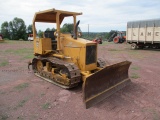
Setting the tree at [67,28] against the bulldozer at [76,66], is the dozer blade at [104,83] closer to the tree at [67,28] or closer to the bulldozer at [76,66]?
the bulldozer at [76,66]

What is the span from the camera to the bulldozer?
A: 15.4 ft

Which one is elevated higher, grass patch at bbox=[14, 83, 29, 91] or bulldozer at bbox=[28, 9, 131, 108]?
bulldozer at bbox=[28, 9, 131, 108]

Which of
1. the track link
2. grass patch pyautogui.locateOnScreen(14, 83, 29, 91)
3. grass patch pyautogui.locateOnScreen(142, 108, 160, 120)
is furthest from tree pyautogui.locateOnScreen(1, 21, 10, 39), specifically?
grass patch pyautogui.locateOnScreen(142, 108, 160, 120)

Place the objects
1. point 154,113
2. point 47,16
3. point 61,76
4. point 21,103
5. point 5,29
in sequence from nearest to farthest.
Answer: point 154,113 → point 21,103 → point 61,76 → point 47,16 → point 5,29

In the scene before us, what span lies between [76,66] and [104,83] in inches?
42.5

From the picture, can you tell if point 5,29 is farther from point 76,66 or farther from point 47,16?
point 76,66

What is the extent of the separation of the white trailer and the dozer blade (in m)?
12.2

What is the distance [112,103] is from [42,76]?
337 centimetres

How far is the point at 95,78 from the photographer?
463cm

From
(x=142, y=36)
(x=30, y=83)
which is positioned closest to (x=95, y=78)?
(x=30, y=83)

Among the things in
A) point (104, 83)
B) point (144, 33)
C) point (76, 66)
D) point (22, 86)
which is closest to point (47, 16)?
point (76, 66)

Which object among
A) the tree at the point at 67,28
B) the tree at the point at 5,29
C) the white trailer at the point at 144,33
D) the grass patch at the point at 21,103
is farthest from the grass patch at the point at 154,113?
the tree at the point at 5,29

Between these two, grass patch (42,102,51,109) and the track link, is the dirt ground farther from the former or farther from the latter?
the track link

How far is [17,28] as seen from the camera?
186 feet
